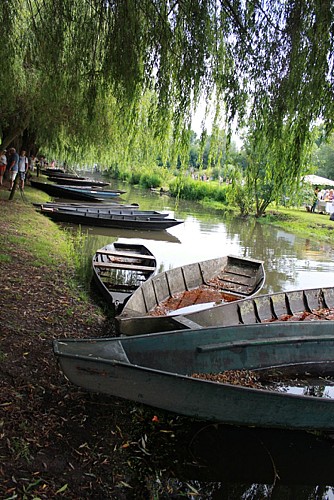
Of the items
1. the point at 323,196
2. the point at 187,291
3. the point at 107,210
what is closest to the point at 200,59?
the point at 187,291

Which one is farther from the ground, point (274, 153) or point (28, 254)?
point (274, 153)

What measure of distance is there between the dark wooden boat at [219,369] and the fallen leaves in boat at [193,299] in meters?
2.27

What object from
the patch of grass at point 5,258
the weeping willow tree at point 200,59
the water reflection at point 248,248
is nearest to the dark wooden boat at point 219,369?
the weeping willow tree at point 200,59

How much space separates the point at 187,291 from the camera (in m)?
8.63

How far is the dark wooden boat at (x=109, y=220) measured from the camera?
16031 millimetres

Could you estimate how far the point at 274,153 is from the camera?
13.7 feet

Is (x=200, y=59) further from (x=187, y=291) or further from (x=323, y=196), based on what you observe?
(x=323, y=196)

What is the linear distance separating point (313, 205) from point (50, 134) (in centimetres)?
1984

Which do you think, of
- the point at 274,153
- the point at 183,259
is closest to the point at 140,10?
the point at 274,153

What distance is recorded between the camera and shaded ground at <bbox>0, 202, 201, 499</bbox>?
3139 mm

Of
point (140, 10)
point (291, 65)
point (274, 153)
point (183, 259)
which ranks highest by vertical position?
point (140, 10)

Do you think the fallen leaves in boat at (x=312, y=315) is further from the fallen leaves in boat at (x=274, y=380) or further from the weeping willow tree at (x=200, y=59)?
the weeping willow tree at (x=200, y=59)

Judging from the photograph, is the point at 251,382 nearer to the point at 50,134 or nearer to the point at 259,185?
the point at 259,185

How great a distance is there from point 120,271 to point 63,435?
6668 mm
